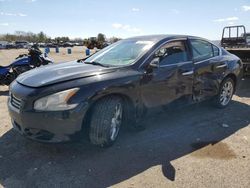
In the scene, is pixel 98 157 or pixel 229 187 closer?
pixel 229 187

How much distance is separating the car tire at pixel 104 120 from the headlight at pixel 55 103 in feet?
1.24

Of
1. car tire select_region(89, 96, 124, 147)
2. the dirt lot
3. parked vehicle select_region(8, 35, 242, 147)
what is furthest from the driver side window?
car tire select_region(89, 96, 124, 147)

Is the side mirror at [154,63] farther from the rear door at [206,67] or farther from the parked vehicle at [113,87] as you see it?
the rear door at [206,67]

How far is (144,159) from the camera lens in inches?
145

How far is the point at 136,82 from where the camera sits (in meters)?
4.00

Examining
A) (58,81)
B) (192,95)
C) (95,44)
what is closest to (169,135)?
(192,95)

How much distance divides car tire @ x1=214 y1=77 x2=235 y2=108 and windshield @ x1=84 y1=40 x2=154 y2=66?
7.24ft

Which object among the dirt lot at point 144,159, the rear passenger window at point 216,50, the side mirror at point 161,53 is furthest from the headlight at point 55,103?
the rear passenger window at point 216,50

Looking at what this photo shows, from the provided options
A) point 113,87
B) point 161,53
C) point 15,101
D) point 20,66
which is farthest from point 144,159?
point 20,66

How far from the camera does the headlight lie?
333 centimetres

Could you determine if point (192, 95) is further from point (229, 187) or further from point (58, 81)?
point (58, 81)

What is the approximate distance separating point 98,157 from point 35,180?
2.85ft

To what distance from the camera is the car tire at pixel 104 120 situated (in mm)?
3594

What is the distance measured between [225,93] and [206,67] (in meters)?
1.18
